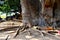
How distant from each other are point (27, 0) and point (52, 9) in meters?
0.89

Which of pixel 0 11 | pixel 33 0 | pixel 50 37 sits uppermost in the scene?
pixel 33 0

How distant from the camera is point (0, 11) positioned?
745cm

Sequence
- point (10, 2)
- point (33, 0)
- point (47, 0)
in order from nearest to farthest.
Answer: point (47, 0)
point (33, 0)
point (10, 2)

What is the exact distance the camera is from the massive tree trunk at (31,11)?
527 centimetres

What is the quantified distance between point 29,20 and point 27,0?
68 cm

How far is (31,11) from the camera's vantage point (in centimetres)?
533

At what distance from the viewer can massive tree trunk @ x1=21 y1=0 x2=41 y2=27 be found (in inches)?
208

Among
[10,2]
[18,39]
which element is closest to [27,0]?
[18,39]

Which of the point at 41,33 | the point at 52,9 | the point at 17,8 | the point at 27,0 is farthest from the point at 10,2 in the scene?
the point at 41,33

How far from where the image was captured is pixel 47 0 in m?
4.97

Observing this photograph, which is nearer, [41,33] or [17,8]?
[41,33]

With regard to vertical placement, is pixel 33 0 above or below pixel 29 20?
above

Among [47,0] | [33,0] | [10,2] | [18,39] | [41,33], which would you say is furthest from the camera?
[10,2]

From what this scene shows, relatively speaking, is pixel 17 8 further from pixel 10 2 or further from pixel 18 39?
pixel 18 39
